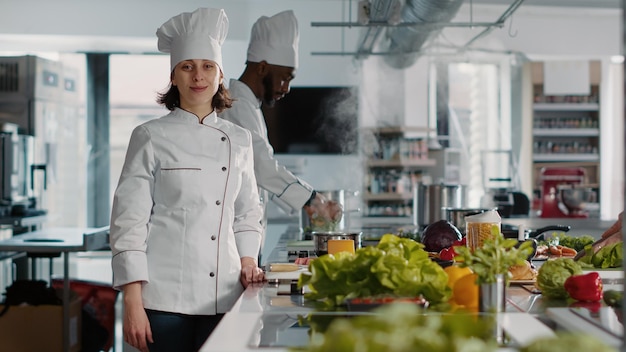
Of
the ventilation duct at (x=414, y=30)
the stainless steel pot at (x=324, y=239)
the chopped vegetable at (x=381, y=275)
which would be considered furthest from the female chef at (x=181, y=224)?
the ventilation duct at (x=414, y=30)

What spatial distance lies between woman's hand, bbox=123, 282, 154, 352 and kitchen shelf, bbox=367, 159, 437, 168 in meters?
4.73

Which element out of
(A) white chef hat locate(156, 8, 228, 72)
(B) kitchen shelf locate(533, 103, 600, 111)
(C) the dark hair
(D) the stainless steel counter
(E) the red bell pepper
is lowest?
(D) the stainless steel counter

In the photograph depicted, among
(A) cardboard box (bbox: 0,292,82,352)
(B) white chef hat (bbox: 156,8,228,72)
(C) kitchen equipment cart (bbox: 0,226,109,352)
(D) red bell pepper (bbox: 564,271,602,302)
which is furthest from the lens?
(A) cardboard box (bbox: 0,292,82,352)

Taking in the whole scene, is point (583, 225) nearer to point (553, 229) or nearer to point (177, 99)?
point (553, 229)

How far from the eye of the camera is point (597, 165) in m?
7.92

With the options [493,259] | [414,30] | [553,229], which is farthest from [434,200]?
[493,259]

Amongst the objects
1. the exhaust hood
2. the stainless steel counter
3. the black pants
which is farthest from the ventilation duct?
the black pants

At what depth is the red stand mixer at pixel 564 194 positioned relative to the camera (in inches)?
213

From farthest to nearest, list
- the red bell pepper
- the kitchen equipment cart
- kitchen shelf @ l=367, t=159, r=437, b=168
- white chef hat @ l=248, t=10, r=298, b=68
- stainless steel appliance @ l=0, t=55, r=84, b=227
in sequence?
kitchen shelf @ l=367, t=159, r=437, b=168 → stainless steel appliance @ l=0, t=55, r=84, b=227 → the kitchen equipment cart → white chef hat @ l=248, t=10, r=298, b=68 → the red bell pepper

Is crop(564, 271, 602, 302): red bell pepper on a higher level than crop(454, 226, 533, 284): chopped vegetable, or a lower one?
lower

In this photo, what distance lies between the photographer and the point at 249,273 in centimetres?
215

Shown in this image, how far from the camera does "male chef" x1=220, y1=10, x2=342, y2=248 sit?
320cm

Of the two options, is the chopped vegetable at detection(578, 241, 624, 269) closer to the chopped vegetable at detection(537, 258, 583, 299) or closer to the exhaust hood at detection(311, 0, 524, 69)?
the chopped vegetable at detection(537, 258, 583, 299)

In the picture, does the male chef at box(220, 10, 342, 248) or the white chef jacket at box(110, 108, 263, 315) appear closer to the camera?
the white chef jacket at box(110, 108, 263, 315)
